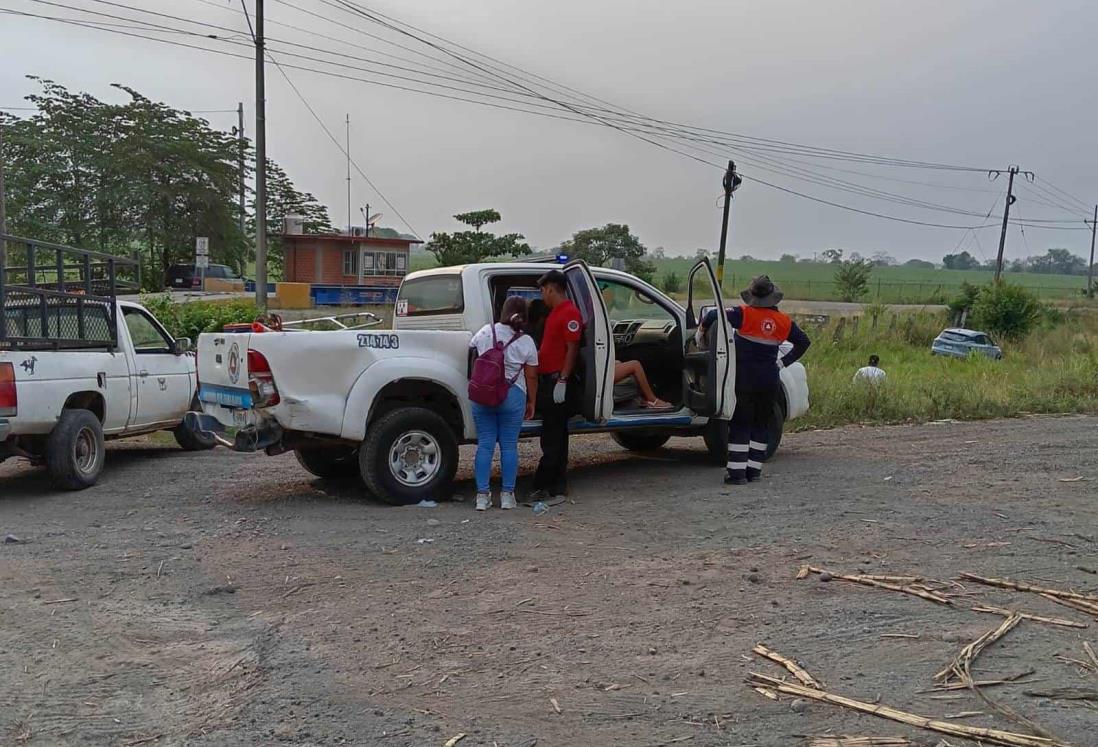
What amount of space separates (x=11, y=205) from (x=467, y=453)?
38.9 meters

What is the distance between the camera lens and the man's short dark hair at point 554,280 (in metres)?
7.75

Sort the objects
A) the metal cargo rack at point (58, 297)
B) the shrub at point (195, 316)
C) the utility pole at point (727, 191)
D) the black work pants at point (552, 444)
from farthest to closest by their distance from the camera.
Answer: the utility pole at point (727, 191), the shrub at point (195, 316), the metal cargo rack at point (58, 297), the black work pants at point (552, 444)

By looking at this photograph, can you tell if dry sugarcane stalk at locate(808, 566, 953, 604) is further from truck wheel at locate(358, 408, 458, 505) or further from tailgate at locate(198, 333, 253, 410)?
tailgate at locate(198, 333, 253, 410)

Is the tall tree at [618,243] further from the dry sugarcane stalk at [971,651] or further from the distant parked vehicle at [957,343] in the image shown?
the dry sugarcane stalk at [971,651]

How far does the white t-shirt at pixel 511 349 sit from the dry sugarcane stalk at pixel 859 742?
4.23m

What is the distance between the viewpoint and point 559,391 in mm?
7668

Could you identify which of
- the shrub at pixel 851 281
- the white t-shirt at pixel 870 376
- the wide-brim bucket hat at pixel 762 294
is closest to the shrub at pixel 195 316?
the white t-shirt at pixel 870 376

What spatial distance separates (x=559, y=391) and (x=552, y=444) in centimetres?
44

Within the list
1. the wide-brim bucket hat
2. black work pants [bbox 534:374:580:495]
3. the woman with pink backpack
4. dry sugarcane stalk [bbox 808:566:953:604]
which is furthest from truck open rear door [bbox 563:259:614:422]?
dry sugarcane stalk [bbox 808:566:953:604]

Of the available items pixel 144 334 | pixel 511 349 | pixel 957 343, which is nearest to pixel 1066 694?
pixel 511 349

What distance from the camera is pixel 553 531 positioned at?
6707 mm

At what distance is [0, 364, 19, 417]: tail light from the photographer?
25.3 ft

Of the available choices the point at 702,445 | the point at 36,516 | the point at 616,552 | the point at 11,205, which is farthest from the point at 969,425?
the point at 11,205

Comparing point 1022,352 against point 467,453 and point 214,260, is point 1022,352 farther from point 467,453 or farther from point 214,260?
point 214,260
